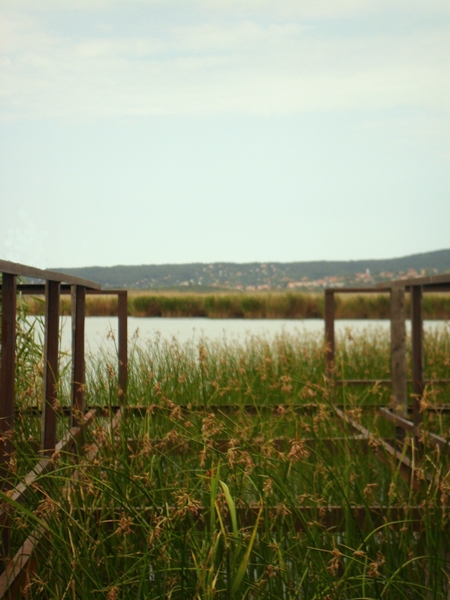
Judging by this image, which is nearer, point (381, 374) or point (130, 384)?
point (130, 384)

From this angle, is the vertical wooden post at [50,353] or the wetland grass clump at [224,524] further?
the vertical wooden post at [50,353]

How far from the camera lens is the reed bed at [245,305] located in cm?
1501

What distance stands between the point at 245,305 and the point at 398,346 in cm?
1105

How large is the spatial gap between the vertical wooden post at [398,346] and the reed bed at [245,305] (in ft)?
33.0

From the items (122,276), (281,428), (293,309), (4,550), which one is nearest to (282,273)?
(122,276)

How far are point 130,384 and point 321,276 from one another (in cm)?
2757

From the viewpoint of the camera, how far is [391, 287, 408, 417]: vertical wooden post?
175 inches

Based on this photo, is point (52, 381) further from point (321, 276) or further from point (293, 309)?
point (321, 276)

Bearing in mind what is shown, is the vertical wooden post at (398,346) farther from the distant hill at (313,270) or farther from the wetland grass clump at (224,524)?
the distant hill at (313,270)

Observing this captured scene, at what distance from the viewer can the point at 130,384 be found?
5066 millimetres

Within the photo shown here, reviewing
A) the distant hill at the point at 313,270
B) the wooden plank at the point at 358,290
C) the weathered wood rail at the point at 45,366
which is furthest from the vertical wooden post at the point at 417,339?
the distant hill at the point at 313,270

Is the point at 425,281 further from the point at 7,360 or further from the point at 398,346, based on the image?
the point at 7,360

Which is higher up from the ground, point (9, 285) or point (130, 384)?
point (9, 285)

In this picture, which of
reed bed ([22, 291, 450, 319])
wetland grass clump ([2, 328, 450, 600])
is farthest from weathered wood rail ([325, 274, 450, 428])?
reed bed ([22, 291, 450, 319])
